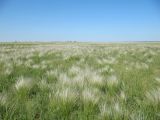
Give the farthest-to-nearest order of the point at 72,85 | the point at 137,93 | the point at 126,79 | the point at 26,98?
the point at 126,79
the point at 72,85
the point at 137,93
the point at 26,98

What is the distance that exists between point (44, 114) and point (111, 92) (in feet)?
6.02

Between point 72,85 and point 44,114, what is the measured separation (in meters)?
1.54

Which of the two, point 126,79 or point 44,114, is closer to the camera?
point 44,114

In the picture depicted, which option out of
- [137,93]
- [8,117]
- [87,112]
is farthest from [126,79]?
[8,117]

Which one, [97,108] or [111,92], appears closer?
[97,108]

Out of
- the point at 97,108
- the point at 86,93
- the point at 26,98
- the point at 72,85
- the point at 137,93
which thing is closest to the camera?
the point at 97,108

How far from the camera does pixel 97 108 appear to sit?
3.11 m

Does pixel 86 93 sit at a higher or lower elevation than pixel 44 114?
higher

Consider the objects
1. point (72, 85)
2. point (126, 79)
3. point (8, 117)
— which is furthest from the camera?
point (126, 79)

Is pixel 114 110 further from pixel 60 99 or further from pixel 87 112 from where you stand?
pixel 60 99

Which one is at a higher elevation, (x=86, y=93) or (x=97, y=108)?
(x=86, y=93)

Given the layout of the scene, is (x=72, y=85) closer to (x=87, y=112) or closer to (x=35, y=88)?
(x=35, y=88)

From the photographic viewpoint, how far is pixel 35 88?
4.39m

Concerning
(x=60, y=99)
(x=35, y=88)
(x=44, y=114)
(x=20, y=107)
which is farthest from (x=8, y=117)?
(x=35, y=88)
